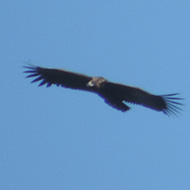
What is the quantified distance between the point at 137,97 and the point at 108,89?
2.86ft

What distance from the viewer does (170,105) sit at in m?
27.2

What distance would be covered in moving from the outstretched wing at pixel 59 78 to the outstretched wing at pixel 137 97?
0.83 metres

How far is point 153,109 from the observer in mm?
27469

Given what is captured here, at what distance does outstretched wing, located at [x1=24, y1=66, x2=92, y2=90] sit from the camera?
27812mm

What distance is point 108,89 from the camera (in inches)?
1075

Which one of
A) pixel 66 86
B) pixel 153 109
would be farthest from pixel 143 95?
pixel 66 86

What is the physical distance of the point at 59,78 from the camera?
92.0ft

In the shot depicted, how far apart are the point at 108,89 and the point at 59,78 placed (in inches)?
63.3

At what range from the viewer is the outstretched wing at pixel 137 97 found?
27.2 metres

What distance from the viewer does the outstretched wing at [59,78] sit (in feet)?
91.2

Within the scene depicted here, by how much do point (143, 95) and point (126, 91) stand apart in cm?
50

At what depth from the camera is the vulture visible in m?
27.2

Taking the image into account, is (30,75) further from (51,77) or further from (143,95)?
(143,95)

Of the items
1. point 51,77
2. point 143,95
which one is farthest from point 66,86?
point 143,95
